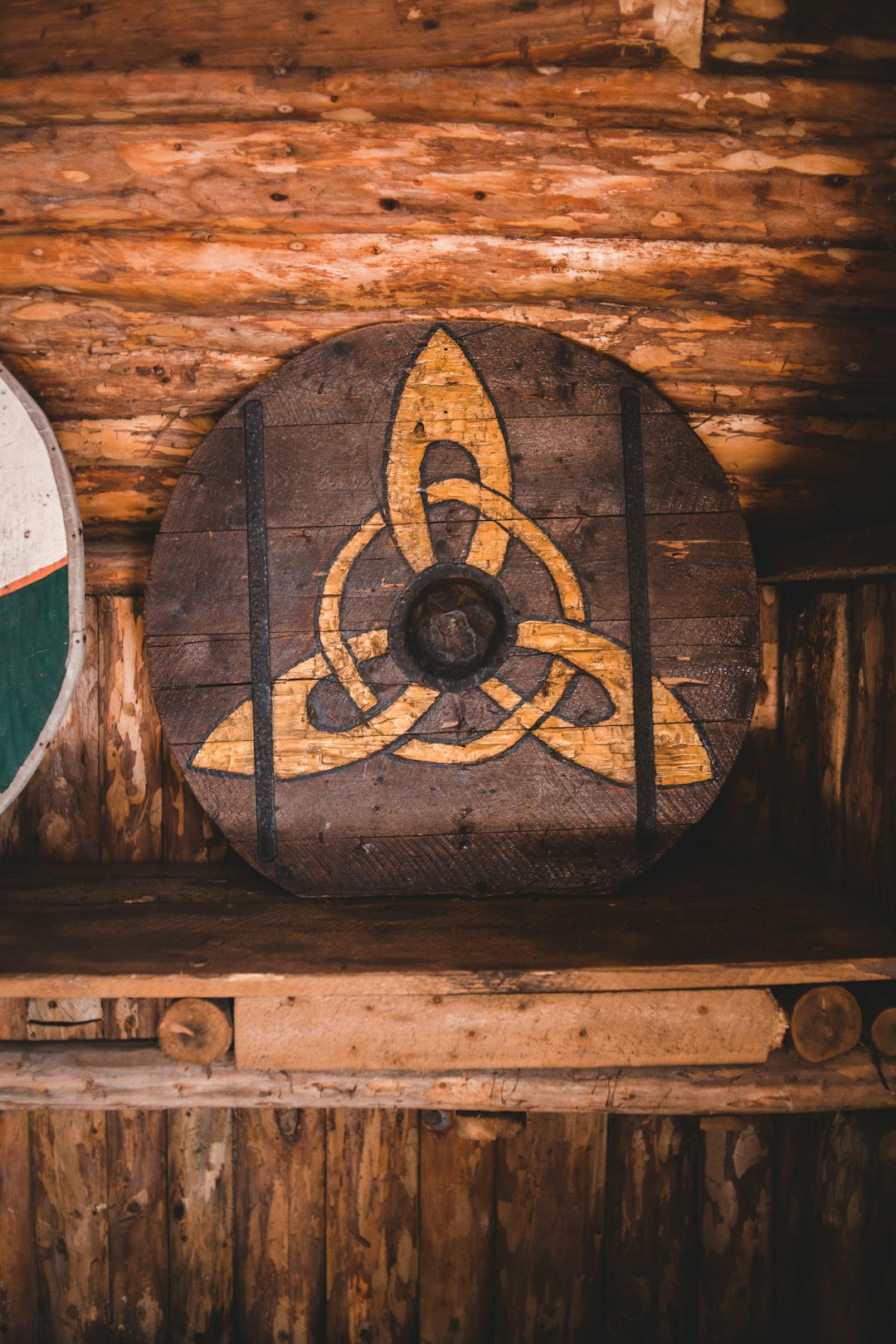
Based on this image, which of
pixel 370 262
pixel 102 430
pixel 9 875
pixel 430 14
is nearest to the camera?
pixel 430 14

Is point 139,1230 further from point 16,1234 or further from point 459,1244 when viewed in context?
point 459,1244

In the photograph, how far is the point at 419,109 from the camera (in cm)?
144

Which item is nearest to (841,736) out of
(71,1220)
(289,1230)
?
(289,1230)

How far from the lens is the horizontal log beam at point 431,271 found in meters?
1.54

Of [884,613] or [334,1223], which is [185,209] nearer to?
[884,613]

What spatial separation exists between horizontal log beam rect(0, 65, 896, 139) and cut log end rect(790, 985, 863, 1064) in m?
1.70

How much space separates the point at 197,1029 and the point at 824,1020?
1.24 metres

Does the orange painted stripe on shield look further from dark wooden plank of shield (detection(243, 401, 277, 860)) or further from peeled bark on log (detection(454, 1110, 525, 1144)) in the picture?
peeled bark on log (detection(454, 1110, 525, 1144))

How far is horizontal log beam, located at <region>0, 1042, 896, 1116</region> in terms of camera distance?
1476 mm

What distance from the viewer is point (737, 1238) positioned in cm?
200

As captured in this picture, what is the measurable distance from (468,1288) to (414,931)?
127 cm

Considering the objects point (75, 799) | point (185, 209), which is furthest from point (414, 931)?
point (185, 209)

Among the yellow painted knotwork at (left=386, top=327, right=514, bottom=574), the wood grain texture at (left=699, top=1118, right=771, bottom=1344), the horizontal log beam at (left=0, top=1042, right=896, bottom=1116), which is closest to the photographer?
the horizontal log beam at (left=0, top=1042, right=896, bottom=1116)

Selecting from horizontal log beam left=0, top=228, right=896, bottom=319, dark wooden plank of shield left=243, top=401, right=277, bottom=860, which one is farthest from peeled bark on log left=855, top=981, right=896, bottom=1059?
horizontal log beam left=0, top=228, right=896, bottom=319
